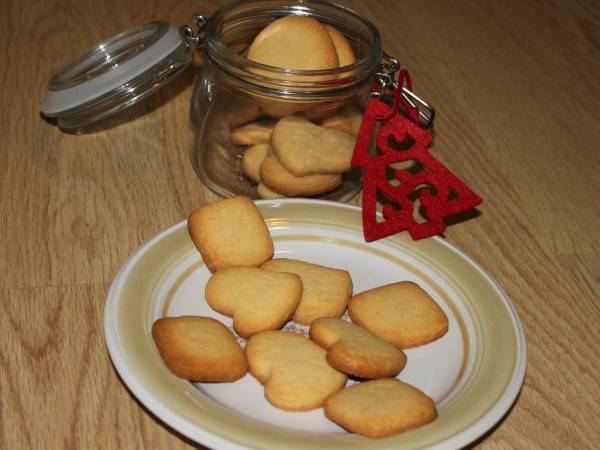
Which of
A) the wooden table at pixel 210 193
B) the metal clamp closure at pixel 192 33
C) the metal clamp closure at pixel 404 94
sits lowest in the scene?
the wooden table at pixel 210 193

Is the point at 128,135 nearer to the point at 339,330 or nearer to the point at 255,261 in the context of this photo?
the point at 255,261

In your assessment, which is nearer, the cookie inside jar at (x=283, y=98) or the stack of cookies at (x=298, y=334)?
the stack of cookies at (x=298, y=334)

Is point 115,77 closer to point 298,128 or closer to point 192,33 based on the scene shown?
point 192,33

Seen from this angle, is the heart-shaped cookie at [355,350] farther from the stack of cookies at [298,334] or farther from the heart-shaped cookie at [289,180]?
the heart-shaped cookie at [289,180]

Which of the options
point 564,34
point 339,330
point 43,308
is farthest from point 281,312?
point 564,34

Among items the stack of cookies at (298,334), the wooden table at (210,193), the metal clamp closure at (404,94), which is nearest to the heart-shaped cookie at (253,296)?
the stack of cookies at (298,334)

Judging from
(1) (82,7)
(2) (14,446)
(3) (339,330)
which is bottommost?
(1) (82,7)

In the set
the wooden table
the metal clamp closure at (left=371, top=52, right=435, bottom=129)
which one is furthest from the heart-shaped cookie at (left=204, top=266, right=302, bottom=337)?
the metal clamp closure at (left=371, top=52, right=435, bottom=129)
